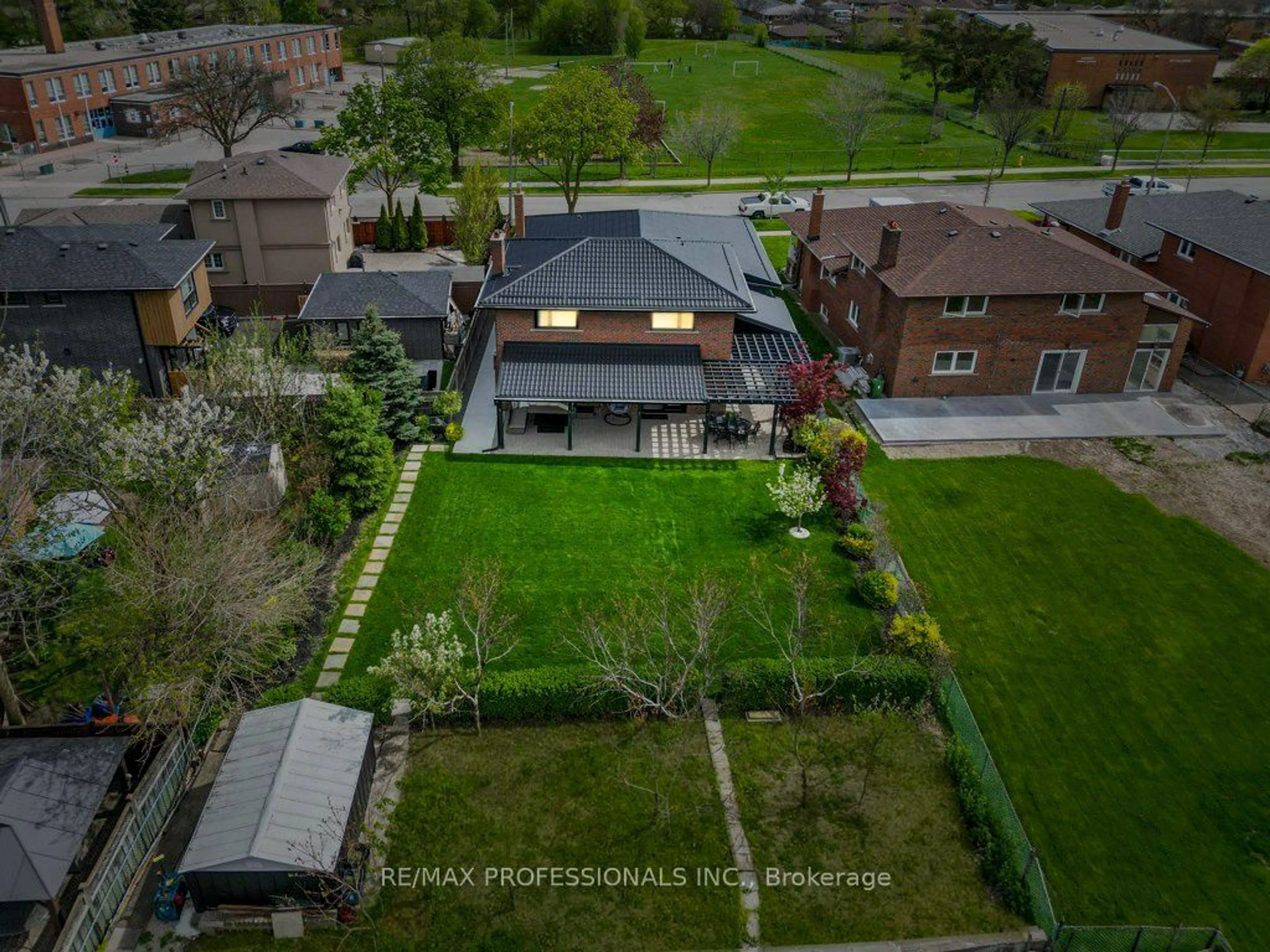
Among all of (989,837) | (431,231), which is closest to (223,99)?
(431,231)

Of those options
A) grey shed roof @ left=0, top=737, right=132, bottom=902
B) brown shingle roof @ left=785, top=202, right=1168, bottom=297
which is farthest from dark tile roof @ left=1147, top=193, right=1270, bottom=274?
grey shed roof @ left=0, top=737, right=132, bottom=902

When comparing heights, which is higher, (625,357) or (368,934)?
(625,357)

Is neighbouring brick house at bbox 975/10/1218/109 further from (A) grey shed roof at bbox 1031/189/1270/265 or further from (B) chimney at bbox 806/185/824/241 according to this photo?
(B) chimney at bbox 806/185/824/241

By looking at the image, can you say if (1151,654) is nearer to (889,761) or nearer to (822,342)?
(889,761)

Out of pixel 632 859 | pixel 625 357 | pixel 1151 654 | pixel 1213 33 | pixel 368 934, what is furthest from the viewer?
pixel 1213 33

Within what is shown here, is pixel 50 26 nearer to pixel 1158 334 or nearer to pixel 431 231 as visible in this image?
pixel 431 231

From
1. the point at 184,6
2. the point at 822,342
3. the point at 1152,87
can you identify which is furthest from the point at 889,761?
the point at 184,6
